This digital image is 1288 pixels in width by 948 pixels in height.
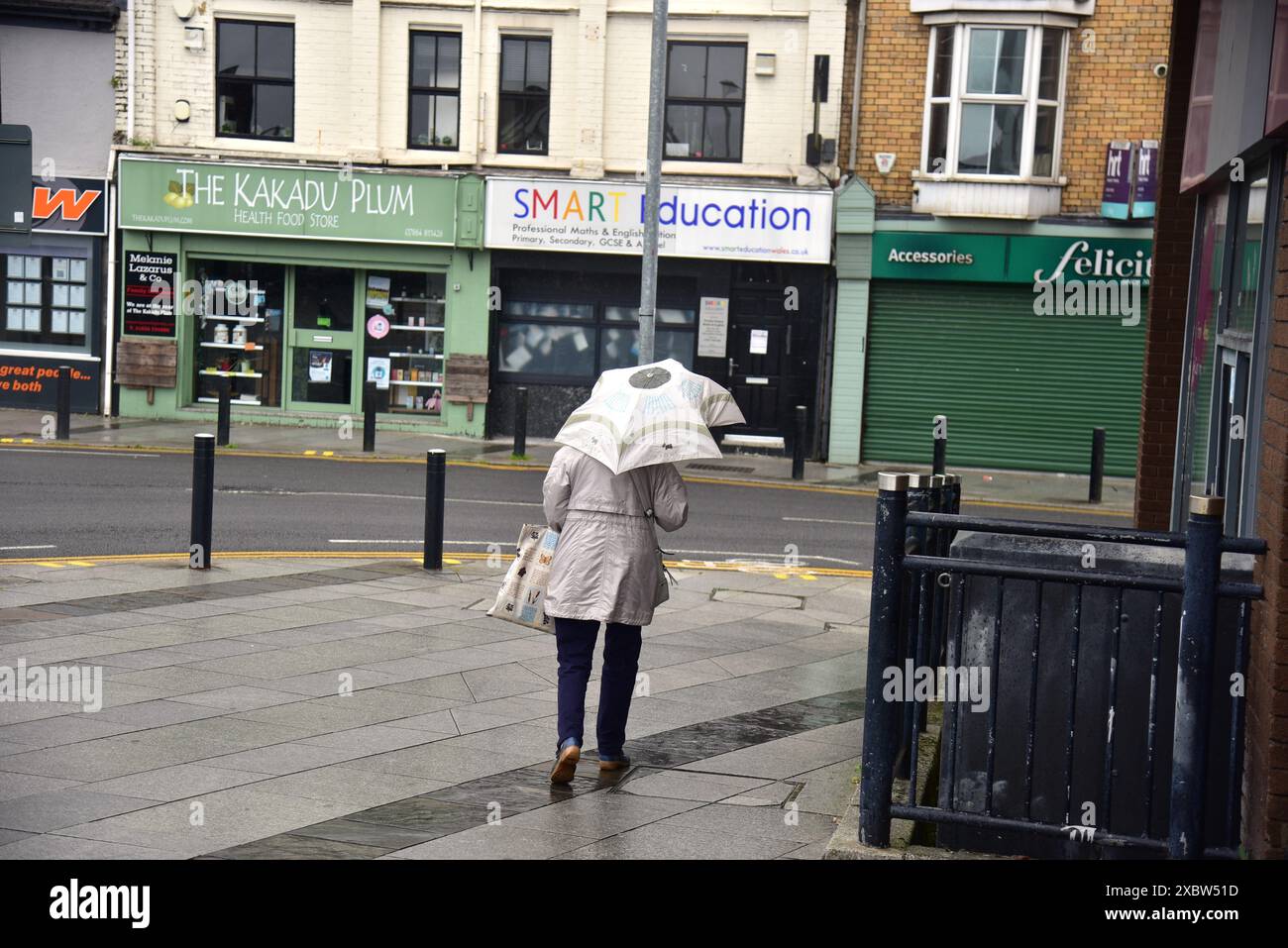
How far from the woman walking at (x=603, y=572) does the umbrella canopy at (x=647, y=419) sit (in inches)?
6.6

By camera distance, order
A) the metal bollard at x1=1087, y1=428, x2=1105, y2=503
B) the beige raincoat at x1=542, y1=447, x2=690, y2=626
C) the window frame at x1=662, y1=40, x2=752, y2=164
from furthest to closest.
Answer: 1. the window frame at x1=662, y1=40, x2=752, y2=164
2. the metal bollard at x1=1087, y1=428, x2=1105, y2=503
3. the beige raincoat at x1=542, y1=447, x2=690, y2=626

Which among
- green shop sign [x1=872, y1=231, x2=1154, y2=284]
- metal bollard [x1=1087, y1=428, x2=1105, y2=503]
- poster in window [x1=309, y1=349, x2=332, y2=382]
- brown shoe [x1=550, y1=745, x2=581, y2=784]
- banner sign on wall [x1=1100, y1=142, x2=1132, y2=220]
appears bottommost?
brown shoe [x1=550, y1=745, x2=581, y2=784]

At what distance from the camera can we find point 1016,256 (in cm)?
2372

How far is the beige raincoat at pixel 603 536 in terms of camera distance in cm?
662

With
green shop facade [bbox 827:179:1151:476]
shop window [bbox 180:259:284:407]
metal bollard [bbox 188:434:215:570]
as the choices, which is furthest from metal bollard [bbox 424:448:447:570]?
shop window [bbox 180:259:284:407]

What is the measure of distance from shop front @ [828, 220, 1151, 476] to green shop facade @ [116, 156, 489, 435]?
6475 mm

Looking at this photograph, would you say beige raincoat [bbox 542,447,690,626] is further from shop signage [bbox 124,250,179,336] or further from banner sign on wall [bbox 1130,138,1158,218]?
shop signage [bbox 124,250,179,336]

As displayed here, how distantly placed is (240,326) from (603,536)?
67.0ft

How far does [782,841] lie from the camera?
5.81 meters

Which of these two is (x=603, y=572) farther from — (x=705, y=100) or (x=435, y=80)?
(x=435, y=80)

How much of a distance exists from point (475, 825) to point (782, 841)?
1166mm

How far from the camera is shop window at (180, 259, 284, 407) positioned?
25.7 m

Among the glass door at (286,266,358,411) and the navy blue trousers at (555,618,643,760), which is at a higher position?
the glass door at (286,266,358,411)

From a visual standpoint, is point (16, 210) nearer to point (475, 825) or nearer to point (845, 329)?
point (475, 825)
